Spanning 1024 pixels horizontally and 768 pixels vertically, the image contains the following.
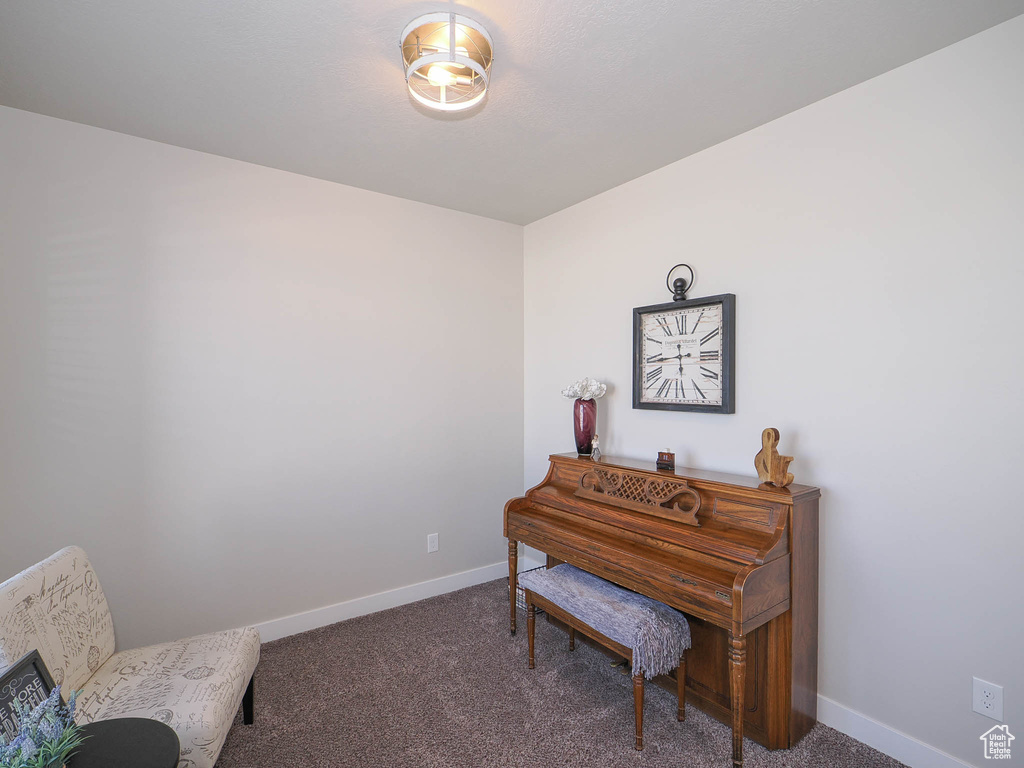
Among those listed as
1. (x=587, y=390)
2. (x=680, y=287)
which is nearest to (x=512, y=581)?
(x=587, y=390)

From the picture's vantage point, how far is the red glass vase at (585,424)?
3.01m

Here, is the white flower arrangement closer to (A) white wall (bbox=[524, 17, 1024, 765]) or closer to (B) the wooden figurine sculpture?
(A) white wall (bbox=[524, 17, 1024, 765])

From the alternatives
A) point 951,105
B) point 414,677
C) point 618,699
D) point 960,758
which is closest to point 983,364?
point 951,105

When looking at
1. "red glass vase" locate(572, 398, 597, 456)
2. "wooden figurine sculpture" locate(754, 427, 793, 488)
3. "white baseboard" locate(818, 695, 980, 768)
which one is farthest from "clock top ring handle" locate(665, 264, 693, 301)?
"white baseboard" locate(818, 695, 980, 768)

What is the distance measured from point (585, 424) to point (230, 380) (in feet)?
6.62

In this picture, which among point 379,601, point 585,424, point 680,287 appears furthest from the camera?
point 379,601

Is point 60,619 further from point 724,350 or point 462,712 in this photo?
point 724,350

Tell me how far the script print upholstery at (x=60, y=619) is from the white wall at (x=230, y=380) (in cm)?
71

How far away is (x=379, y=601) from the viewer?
10.6 feet

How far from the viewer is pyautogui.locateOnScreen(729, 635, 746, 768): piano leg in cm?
179

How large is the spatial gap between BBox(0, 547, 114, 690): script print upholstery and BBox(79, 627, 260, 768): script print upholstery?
0.28 feet

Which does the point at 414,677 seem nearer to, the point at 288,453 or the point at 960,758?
the point at 288,453

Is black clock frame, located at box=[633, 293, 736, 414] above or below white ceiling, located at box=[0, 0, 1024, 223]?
below

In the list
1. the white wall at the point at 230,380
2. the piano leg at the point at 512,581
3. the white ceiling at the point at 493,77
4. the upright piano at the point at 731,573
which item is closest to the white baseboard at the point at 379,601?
the white wall at the point at 230,380
